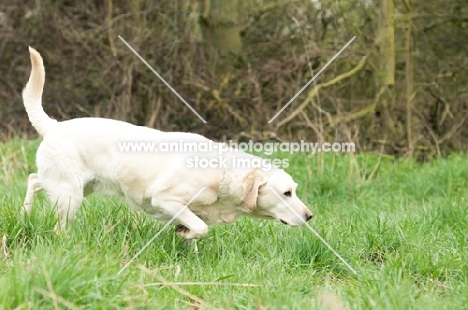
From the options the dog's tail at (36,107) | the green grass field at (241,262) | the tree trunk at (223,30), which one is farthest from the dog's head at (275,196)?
the tree trunk at (223,30)

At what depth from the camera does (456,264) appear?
420 cm

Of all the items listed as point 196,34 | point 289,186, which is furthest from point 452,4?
point 289,186

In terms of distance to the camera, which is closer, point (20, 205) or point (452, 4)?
point (20, 205)

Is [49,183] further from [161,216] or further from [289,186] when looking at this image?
[289,186]

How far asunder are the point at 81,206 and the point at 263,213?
4.71 feet

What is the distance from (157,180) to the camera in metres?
4.70

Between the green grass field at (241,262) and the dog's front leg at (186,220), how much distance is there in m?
0.11

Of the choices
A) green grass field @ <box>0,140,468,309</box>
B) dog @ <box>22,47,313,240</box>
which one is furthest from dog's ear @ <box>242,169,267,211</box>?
green grass field @ <box>0,140,468,309</box>

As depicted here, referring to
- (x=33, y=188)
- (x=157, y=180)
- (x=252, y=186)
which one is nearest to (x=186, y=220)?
(x=157, y=180)

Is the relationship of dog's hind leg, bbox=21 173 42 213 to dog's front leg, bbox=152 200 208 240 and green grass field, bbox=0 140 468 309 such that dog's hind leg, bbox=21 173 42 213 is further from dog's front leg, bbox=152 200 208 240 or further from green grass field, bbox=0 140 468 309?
dog's front leg, bbox=152 200 208 240

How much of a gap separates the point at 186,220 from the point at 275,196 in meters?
0.65

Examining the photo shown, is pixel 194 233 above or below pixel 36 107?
below

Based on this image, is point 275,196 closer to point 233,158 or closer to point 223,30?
point 233,158

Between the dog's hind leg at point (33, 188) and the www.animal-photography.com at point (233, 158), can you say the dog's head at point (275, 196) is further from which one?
the dog's hind leg at point (33, 188)
